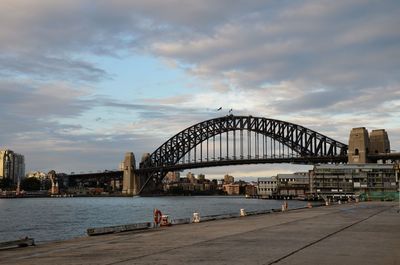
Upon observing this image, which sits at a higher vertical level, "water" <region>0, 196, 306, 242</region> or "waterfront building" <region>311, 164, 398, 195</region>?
"waterfront building" <region>311, 164, 398, 195</region>

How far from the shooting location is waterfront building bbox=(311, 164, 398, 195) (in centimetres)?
17812

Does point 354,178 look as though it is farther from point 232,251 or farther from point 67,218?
point 232,251

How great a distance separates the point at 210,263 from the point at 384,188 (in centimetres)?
17649

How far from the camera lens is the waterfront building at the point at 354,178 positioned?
17812cm

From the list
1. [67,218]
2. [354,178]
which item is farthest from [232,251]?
[354,178]

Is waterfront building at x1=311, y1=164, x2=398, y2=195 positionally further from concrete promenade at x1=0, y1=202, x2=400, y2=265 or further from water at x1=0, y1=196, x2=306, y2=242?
concrete promenade at x1=0, y1=202, x2=400, y2=265

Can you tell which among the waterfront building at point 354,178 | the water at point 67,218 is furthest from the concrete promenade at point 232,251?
the waterfront building at point 354,178

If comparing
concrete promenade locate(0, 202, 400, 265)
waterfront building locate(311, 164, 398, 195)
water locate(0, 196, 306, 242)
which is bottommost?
water locate(0, 196, 306, 242)

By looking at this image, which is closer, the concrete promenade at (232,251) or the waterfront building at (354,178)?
the concrete promenade at (232,251)

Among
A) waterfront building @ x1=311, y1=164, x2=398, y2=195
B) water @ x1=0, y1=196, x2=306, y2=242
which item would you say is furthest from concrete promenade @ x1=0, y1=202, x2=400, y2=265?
waterfront building @ x1=311, y1=164, x2=398, y2=195

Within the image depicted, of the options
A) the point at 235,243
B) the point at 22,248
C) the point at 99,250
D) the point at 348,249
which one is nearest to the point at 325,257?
the point at 348,249

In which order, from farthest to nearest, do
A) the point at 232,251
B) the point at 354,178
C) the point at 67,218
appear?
the point at 354,178
the point at 67,218
the point at 232,251

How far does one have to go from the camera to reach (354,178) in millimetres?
179375

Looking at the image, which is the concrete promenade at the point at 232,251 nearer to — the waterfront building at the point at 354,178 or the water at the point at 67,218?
the water at the point at 67,218
